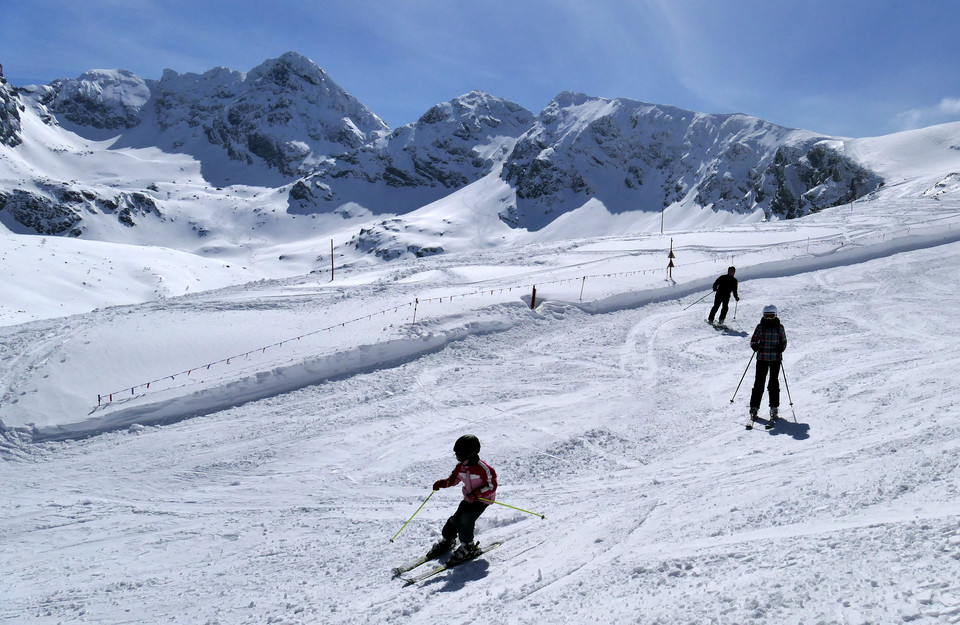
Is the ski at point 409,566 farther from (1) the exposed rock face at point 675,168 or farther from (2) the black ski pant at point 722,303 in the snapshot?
(1) the exposed rock face at point 675,168

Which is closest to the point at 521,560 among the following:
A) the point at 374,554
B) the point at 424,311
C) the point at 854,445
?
the point at 374,554

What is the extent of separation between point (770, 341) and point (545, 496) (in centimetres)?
426

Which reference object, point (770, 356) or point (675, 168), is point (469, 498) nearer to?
point (770, 356)

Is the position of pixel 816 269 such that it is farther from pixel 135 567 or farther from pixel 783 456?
pixel 135 567

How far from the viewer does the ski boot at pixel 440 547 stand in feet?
19.5

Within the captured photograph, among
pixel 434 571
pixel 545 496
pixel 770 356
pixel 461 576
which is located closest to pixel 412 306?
pixel 545 496

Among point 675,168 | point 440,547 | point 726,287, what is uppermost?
point 675,168

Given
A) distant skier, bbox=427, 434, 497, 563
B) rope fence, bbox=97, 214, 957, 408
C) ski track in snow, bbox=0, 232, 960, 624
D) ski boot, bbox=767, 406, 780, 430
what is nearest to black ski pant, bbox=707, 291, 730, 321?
ski track in snow, bbox=0, 232, 960, 624

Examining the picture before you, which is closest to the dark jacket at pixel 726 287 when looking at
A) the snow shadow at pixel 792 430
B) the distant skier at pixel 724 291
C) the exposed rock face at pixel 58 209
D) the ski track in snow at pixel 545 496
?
the distant skier at pixel 724 291

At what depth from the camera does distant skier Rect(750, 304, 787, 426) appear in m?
8.59

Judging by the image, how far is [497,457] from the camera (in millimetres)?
8492

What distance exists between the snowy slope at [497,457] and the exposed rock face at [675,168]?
117128 millimetres

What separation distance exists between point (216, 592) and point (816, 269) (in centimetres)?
2142

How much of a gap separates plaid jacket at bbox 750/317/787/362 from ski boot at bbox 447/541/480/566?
5306mm
